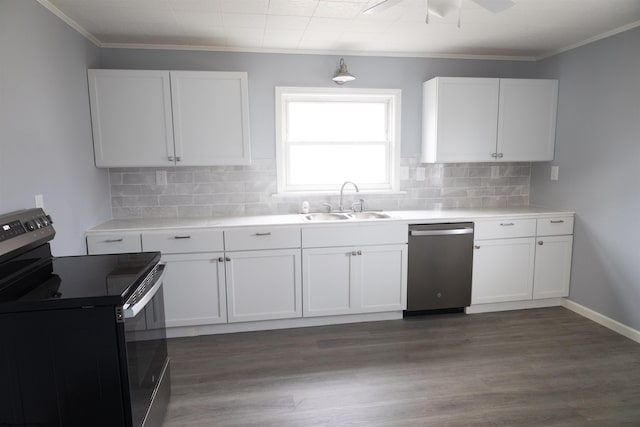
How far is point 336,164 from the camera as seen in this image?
3.82 meters

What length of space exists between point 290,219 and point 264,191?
1.61 feet

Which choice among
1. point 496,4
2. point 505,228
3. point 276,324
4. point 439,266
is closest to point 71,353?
point 276,324

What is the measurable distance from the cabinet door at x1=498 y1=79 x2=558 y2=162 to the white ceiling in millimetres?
362

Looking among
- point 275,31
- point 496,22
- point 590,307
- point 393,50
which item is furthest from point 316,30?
point 590,307

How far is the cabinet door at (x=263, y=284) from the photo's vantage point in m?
3.11

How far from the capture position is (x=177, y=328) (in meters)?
3.15

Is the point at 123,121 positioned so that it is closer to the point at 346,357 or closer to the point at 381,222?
the point at 381,222

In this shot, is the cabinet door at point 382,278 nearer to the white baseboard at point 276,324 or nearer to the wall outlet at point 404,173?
the white baseboard at point 276,324

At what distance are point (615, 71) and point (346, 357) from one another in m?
3.03

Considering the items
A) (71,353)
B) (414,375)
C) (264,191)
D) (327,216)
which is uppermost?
(264,191)

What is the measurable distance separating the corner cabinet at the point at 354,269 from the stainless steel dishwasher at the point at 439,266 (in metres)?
0.09

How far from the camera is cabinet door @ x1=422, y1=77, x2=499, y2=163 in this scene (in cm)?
357

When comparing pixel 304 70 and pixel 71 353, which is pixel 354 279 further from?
pixel 71 353

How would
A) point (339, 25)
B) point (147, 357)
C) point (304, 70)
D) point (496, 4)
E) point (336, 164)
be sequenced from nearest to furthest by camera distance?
point (147, 357)
point (496, 4)
point (339, 25)
point (304, 70)
point (336, 164)
